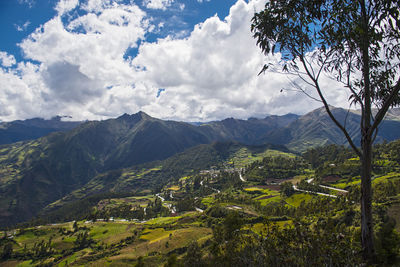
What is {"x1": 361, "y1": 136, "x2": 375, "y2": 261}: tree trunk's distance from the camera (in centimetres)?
1309

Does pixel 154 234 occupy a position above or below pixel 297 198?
below

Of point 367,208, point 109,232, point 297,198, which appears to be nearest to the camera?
point 367,208

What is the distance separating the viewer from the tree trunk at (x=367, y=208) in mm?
13086

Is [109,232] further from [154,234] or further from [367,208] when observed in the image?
[367,208]

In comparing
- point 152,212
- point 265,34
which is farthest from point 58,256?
point 265,34

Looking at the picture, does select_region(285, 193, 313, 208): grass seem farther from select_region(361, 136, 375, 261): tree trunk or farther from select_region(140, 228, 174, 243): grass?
select_region(361, 136, 375, 261): tree trunk

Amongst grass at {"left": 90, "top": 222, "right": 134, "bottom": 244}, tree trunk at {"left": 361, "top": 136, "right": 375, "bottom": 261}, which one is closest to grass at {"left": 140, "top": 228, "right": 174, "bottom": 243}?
grass at {"left": 90, "top": 222, "right": 134, "bottom": 244}

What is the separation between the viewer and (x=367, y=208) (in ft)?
43.4

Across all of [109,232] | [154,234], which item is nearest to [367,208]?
[154,234]

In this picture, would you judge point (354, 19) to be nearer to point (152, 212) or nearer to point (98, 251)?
point (98, 251)

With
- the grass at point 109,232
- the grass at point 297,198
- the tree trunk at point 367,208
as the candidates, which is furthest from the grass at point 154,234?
the tree trunk at point 367,208

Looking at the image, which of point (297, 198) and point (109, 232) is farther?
point (109, 232)

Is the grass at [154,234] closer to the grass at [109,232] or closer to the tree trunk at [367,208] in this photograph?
the grass at [109,232]

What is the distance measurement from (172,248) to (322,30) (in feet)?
308
